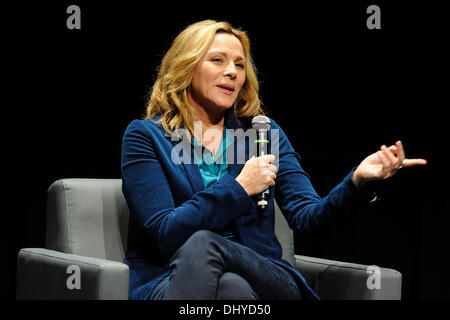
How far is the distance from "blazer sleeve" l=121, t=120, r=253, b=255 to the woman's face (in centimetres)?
27

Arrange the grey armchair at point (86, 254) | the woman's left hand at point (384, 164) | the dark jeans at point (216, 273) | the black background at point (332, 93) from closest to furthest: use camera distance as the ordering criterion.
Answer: the dark jeans at point (216, 273) < the woman's left hand at point (384, 164) < the grey armchair at point (86, 254) < the black background at point (332, 93)

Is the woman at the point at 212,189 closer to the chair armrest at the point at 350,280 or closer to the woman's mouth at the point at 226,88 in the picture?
the woman's mouth at the point at 226,88

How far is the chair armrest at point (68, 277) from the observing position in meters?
1.51

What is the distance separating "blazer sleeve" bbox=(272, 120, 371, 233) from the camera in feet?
5.37

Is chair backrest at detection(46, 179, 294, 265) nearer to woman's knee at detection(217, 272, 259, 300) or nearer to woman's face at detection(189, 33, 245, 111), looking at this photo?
woman's face at detection(189, 33, 245, 111)

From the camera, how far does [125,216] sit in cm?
199

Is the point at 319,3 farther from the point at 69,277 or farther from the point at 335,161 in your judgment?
the point at 69,277

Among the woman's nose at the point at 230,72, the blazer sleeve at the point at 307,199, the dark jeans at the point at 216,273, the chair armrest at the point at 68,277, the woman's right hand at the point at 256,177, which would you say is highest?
the woman's nose at the point at 230,72

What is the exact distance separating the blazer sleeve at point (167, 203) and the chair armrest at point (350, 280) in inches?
16.7

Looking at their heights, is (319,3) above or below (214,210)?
above

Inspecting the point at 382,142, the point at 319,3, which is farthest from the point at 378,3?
the point at 382,142

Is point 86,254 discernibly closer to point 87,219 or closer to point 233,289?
point 87,219

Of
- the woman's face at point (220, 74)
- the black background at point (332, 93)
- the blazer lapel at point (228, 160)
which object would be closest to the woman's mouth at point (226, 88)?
the woman's face at point (220, 74)

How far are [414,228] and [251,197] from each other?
5.10 feet
